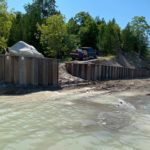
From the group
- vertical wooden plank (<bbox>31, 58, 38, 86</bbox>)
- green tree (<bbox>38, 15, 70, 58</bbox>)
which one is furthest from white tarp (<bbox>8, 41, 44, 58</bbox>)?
green tree (<bbox>38, 15, 70, 58</bbox>)

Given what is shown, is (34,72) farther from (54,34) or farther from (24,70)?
(54,34)

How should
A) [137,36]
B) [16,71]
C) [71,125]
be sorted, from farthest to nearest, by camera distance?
[137,36] → [16,71] → [71,125]

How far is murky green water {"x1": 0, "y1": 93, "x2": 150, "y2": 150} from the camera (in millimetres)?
12234

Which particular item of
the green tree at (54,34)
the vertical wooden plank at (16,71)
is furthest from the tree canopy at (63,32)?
the vertical wooden plank at (16,71)

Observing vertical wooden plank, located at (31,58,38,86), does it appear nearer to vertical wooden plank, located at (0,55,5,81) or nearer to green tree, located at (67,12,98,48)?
vertical wooden plank, located at (0,55,5,81)

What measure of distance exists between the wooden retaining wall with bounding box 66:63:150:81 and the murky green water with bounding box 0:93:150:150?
13.1 metres

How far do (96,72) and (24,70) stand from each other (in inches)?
495

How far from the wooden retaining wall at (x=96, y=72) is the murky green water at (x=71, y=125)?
516 inches

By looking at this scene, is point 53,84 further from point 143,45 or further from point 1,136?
point 143,45

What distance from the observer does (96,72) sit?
127 ft

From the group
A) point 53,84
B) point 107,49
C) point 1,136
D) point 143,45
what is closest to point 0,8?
point 53,84

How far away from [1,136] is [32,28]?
38.8 meters

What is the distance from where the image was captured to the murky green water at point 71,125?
1223cm

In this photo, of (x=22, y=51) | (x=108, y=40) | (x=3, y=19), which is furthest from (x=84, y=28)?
(x=22, y=51)
